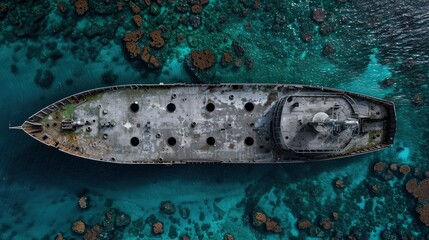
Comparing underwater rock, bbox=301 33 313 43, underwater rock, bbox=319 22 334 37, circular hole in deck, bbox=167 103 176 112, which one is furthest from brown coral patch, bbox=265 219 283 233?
underwater rock, bbox=319 22 334 37

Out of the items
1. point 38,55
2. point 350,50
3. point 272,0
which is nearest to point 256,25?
point 272,0

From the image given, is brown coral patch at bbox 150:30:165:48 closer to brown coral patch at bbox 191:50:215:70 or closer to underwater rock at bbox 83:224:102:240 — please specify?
brown coral patch at bbox 191:50:215:70

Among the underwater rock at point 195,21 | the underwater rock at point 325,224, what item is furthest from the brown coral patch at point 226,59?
the underwater rock at point 325,224

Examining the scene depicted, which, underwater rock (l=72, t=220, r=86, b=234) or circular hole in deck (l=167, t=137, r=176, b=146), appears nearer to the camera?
circular hole in deck (l=167, t=137, r=176, b=146)

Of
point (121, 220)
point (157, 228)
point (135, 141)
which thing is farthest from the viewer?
point (157, 228)

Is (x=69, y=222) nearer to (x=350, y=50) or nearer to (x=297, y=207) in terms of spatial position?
(x=297, y=207)

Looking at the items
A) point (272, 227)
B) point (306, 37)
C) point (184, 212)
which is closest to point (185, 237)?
point (184, 212)

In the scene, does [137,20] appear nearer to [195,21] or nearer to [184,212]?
[195,21]
